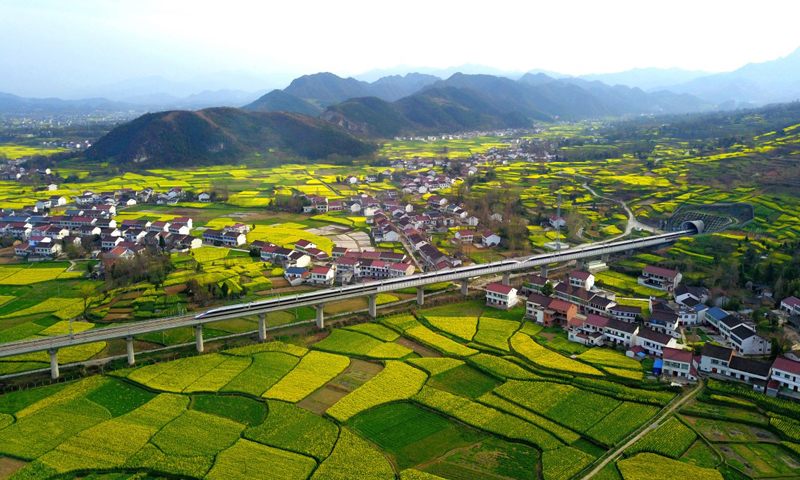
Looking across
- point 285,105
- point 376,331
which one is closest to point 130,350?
point 376,331

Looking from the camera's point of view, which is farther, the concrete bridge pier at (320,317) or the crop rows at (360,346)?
the concrete bridge pier at (320,317)

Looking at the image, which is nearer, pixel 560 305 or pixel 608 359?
pixel 608 359

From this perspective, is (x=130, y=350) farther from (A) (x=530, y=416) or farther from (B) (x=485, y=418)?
(A) (x=530, y=416)

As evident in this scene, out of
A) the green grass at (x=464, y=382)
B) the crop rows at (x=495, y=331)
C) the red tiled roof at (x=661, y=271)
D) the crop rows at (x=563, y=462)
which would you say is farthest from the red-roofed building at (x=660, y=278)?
the crop rows at (x=563, y=462)

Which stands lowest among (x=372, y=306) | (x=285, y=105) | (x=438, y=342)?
(x=438, y=342)

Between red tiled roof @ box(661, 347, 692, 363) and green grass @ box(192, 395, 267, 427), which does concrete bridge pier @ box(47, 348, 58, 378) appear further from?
red tiled roof @ box(661, 347, 692, 363)

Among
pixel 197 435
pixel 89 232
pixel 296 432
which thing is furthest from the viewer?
pixel 89 232

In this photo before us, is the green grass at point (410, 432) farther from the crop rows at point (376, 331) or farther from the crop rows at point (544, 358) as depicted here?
the crop rows at point (376, 331)

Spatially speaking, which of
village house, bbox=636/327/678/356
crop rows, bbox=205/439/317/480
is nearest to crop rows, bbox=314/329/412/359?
crop rows, bbox=205/439/317/480
